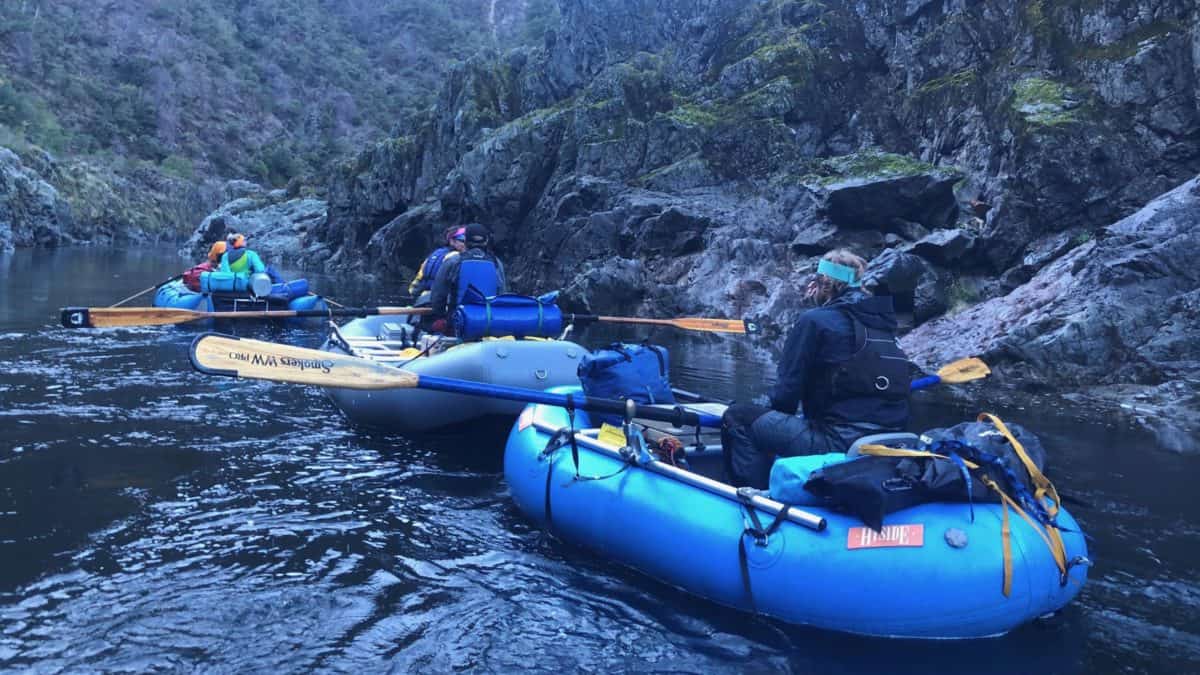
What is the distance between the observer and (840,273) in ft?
15.1

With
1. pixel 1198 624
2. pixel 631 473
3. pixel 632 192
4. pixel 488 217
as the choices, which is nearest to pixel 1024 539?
pixel 1198 624

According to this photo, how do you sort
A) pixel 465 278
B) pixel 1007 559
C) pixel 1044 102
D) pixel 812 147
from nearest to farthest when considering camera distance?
pixel 1007 559 < pixel 465 278 < pixel 1044 102 < pixel 812 147

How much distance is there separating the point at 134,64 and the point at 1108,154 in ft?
307

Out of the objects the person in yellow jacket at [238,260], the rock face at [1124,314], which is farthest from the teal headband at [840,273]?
the person in yellow jacket at [238,260]

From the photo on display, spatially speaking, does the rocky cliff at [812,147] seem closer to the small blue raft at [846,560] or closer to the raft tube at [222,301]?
the raft tube at [222,301]

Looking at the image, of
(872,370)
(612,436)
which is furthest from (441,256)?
(872,370)

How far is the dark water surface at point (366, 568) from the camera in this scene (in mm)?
3818

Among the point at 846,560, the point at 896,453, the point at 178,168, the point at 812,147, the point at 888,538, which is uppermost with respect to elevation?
the point at 178,168

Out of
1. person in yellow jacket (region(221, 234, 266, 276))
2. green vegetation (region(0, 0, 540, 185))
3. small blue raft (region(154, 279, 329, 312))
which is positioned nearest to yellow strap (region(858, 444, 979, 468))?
small blue raft (region(154, 279, 329, 312))

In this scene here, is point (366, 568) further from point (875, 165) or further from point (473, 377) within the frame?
point (875, 165)

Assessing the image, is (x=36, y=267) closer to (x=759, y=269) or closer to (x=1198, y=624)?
(x=759, y=269)

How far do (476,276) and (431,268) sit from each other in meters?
1.58

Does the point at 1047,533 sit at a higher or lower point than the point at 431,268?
lower

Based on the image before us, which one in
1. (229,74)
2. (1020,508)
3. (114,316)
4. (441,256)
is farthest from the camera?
(229,74)
